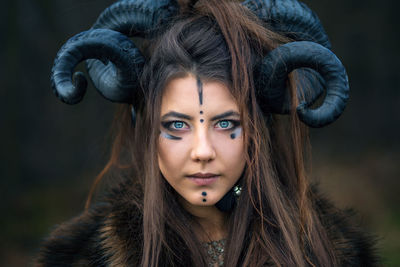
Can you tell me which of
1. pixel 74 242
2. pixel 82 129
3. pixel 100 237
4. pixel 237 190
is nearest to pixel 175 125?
pixel 237 190

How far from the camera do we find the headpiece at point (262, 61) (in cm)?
167

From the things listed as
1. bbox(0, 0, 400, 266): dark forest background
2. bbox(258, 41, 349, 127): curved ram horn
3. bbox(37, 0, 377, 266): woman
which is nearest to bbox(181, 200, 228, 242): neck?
bbox(37, 0, 377, 266): woman

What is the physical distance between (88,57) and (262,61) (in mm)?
703

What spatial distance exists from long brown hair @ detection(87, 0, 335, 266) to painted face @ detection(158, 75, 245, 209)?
4 cm

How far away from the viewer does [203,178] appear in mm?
1731

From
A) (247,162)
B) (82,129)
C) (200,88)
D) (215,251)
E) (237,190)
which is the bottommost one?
Answer: (215,251)

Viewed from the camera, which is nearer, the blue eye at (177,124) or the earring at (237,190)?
the blue eye at (177,124)

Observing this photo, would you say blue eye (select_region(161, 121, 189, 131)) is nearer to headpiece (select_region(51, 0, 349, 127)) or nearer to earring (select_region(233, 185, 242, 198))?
headpiece (select_region(51, 0, 349, 127))

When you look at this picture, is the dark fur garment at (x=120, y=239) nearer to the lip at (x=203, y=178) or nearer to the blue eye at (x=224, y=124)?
the lip at (x=203, y=178)

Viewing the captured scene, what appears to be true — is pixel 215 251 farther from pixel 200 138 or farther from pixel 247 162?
pixel 200 138

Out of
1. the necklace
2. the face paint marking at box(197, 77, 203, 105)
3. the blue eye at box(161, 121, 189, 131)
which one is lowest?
the necklace

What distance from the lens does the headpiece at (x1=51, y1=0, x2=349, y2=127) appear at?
1.67 m

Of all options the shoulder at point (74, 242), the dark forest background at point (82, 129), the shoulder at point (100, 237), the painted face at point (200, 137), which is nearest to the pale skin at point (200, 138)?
the painted face at point (200, 137)

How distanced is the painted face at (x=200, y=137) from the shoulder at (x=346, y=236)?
0.62 m
